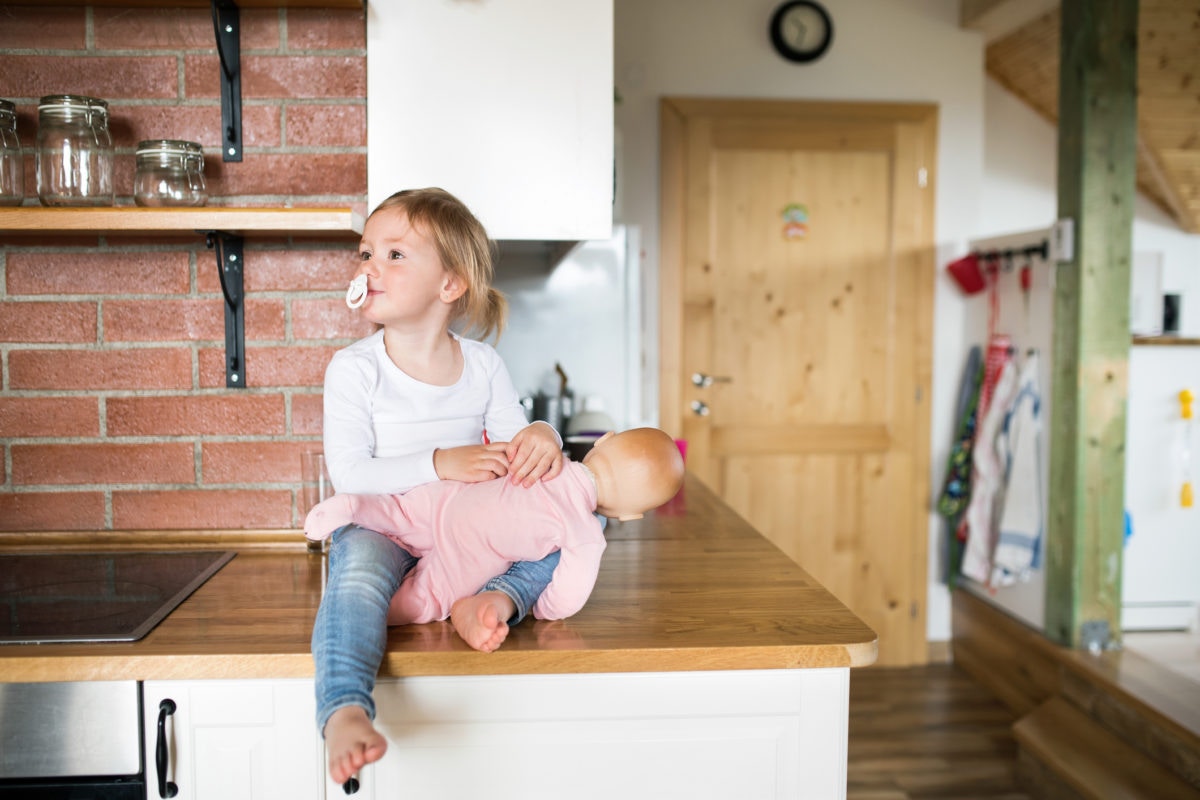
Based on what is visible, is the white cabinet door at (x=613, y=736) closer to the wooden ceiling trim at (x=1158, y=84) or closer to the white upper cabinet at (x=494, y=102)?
the white upper cabinet at (x=494, y=102)

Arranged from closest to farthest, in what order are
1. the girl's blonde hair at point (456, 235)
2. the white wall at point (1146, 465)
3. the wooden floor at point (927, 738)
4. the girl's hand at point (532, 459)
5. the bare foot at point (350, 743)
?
1. the bare foot at point (350, 743)
2. the girl's hand at point (532, 459)
3. the girl's blonde hair at point (456, 235)
4. the wooden floor at point (927, 738)
5. the white wall at point (1146, 465)

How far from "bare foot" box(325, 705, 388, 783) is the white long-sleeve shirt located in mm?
372

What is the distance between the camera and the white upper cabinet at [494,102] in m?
1.50

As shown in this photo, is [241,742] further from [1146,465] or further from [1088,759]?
[1146,465]

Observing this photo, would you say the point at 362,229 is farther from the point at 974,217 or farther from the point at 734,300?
the point at 974,217

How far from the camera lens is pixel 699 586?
1.42 m

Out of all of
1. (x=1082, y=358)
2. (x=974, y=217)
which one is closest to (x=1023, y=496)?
(x=1082, y=358)

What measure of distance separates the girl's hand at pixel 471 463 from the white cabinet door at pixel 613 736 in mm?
260

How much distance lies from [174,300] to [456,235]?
0.59 m

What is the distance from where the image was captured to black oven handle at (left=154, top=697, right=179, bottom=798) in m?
1.14

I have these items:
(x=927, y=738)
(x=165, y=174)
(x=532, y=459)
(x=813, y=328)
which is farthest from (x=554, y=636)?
(x=813, y=328)

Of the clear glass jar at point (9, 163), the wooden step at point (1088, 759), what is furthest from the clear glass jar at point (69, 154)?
the wooden step at point (1088, 759)

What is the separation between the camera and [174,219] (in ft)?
4.49

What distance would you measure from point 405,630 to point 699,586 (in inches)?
17.3
